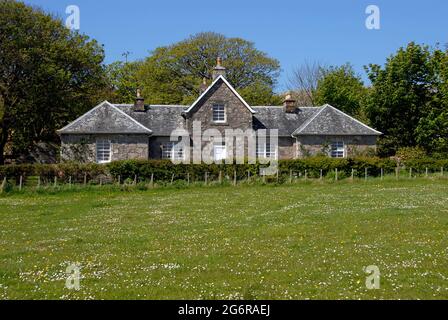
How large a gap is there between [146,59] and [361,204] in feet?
155

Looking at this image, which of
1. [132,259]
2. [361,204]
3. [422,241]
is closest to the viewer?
[132,259]

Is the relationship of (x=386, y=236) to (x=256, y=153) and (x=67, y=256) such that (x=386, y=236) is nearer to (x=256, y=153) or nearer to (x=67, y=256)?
(x=67, y=256)

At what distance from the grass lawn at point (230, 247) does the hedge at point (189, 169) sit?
26.5ft

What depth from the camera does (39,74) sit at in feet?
130

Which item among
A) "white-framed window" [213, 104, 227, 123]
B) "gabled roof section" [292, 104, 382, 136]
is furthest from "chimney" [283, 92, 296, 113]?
"white-framed window" [213, 104, 227, 123]

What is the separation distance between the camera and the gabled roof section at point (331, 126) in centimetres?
3775

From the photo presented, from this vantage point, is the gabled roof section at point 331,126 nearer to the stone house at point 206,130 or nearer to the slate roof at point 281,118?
the stone house at point 206,130

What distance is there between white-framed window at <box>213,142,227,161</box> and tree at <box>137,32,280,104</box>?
21.0 m

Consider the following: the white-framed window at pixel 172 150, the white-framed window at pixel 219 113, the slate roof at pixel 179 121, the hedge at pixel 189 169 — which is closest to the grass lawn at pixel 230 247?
the hedge at pixel 189 169

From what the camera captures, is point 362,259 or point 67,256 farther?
point 67,256

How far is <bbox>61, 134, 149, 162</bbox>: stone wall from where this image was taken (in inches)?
1404

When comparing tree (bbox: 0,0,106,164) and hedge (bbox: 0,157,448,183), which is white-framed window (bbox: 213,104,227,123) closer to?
hedge (bbox: 0,157,448,183)
